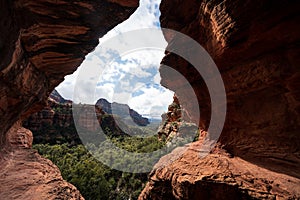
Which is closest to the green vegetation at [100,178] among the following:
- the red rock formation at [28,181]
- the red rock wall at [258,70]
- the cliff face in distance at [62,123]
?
the cliff face in distance at [62,123]

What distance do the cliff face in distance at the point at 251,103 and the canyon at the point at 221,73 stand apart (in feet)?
0.09

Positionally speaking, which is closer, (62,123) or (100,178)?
(100,178)

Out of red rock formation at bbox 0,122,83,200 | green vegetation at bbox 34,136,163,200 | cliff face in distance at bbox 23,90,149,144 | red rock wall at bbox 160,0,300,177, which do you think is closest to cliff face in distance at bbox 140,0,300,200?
red rock wall at bbox 160,0,300,177

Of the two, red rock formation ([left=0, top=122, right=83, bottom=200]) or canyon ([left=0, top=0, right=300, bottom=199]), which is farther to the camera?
red rock formation ([left=0, top=122, right=83, bottom=200])

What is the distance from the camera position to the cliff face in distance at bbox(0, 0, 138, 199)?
6.66m

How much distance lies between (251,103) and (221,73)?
1604 mm

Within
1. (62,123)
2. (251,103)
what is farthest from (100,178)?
(62,123)

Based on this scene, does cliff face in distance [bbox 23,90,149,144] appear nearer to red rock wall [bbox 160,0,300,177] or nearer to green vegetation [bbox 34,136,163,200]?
green vegetation [bbox 34,136,163,200]

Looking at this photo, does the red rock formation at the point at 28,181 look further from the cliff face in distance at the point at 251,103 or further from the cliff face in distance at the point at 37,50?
the cliff face in distance at the point at 251,103

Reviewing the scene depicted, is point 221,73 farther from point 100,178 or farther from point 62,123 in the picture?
point 62,123

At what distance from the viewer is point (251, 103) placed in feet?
22.8

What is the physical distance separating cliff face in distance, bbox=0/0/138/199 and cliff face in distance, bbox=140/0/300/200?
390 cm

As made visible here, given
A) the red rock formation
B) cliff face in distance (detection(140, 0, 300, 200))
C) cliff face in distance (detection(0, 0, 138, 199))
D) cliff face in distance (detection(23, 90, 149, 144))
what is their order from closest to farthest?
cliff face in distance (detection(140, 0, 300, 200)) < cliff face in distance (detection(0, 0, 138, 199)) < the red rock formation < cliff face in distance (detection(23, 90, 149, 144))

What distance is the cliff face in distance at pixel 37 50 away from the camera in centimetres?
666
